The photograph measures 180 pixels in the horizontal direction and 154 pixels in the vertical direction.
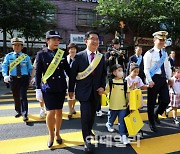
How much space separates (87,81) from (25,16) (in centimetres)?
1341

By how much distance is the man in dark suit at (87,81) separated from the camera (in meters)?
3.47

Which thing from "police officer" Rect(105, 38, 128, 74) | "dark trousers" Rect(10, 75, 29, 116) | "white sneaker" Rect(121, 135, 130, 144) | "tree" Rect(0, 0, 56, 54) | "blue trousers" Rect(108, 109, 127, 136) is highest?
"tree" Rect(0, 0, 56, 54)

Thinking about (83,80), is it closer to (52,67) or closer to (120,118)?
(52,67)

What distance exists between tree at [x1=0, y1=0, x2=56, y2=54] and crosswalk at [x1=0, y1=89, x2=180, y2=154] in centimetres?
1069

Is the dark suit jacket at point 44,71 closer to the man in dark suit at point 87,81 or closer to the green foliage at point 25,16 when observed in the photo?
the man in dark suit at point 87,81

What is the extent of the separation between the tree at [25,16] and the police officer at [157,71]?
1205cm

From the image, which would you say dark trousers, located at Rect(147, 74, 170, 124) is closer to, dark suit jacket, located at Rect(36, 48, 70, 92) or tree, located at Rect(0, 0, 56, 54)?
dark suit jacket, located at Rect(36, 48, 70, 92)

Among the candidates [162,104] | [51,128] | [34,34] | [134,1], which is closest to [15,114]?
[51,128]

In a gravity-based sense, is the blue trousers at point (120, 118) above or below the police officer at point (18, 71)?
below

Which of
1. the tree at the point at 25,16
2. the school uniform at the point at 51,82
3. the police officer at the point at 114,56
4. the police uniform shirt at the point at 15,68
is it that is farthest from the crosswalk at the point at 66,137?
the tree at the point at 25,16

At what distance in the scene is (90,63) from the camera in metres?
3.49

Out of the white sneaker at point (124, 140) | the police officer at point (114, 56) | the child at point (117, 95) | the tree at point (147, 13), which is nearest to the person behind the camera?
the white sneaker at point (124, 140)

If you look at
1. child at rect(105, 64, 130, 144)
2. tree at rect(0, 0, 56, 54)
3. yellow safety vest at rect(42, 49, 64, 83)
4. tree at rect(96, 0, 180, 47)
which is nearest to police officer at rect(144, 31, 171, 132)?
child at rect(105, 64, 130, 144)

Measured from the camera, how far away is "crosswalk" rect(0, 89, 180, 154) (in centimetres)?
359
